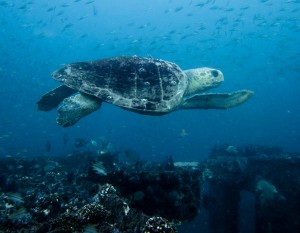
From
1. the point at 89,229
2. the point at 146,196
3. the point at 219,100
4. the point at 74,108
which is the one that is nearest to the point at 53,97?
the point at 74,108

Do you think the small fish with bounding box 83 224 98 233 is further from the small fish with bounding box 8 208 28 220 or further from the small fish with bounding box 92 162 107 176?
the small fish with bounding box 92 162 107 176

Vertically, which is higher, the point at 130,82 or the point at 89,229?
the point at 89,229

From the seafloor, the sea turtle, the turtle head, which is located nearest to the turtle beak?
the sea turtle

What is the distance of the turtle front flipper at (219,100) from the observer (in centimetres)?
869

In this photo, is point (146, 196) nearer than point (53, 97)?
Yes

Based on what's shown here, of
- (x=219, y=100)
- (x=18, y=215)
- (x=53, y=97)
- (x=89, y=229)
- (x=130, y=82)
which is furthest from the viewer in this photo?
(x=53, y=97)

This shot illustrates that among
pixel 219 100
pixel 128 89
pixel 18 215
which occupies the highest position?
pixel 18 215

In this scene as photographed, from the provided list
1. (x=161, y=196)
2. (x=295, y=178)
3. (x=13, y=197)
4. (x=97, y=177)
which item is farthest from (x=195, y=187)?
(x=295, y=178)

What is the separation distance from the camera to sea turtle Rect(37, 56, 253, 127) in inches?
293

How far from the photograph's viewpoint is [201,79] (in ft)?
32.2

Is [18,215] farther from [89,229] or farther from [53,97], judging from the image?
[53,97]

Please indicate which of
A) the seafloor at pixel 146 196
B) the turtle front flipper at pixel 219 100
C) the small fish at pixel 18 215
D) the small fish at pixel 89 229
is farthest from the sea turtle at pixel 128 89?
the small fish at pixel 89 229

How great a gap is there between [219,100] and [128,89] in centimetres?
339

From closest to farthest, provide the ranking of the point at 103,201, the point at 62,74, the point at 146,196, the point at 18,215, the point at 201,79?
the point at 18,215
the point at 103,201
the point at 146,196
the point at 62,74
the point at 201,79
